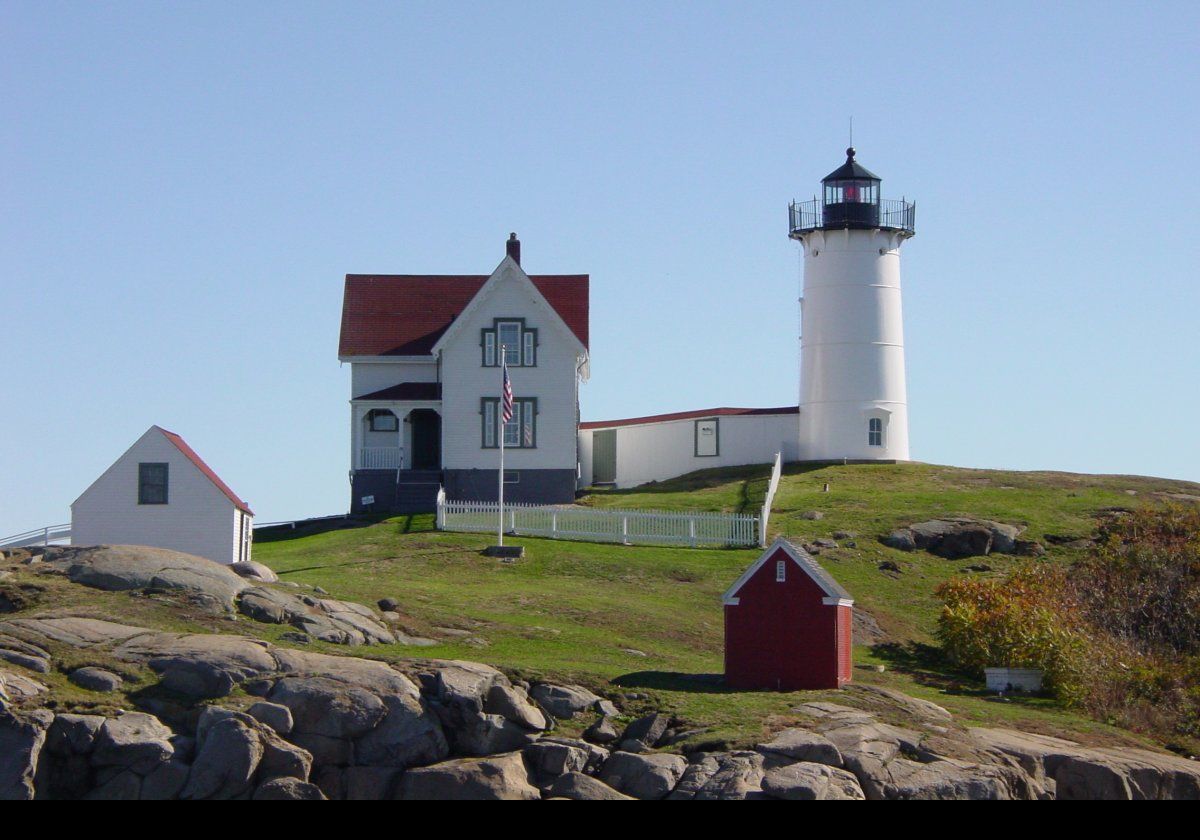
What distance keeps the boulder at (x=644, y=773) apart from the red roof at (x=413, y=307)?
1121 inches

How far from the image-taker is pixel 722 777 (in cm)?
2530

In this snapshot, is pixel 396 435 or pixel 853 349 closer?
pixel 396 435

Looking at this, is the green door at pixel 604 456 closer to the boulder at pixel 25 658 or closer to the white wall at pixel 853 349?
the white wall at pixel 853 349

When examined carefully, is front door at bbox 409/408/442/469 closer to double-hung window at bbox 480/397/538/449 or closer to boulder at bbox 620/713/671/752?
double-hung window at bbox 480/397/538/449

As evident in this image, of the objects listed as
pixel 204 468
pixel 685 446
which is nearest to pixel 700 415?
pixel 685 446

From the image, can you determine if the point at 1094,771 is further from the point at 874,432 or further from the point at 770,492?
the point at 874,432

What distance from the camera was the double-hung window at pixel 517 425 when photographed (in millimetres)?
52219

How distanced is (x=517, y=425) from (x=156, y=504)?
50.2 feet

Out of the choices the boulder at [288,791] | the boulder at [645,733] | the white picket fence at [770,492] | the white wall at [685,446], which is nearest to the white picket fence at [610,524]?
the white picket fence at [770,492]

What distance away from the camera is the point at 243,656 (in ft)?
92.2
